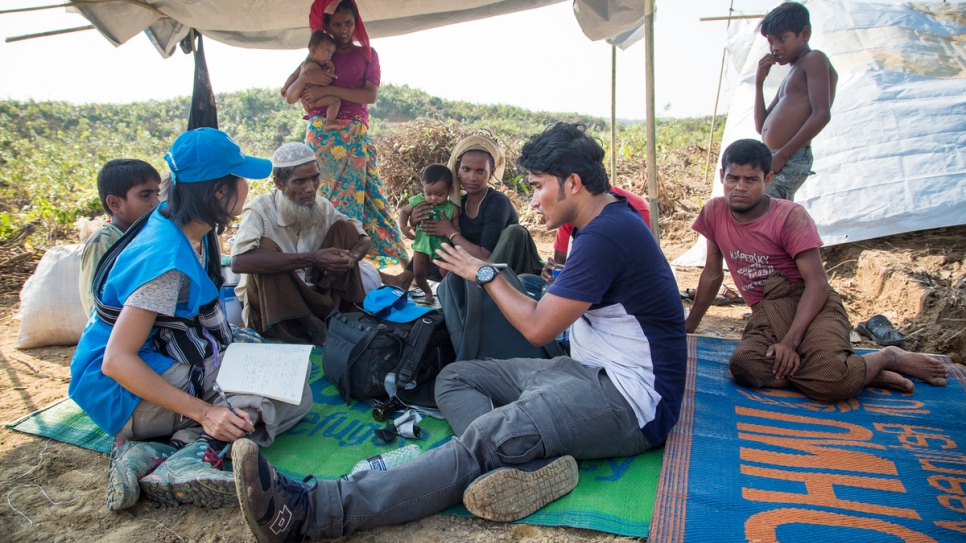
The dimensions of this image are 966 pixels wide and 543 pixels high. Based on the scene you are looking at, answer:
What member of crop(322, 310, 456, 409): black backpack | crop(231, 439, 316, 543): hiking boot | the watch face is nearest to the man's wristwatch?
the watch face

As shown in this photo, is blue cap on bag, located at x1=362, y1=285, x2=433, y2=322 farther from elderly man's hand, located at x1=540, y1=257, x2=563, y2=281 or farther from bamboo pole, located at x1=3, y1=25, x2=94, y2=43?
bamboo pole, located at x1=3, y1=25, x2=94, y2=43

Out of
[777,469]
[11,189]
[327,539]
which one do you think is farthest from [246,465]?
[11,189]

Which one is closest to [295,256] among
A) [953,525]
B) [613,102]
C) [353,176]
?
[353,176]

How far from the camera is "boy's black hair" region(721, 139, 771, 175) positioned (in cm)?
292

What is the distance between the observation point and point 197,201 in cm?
220

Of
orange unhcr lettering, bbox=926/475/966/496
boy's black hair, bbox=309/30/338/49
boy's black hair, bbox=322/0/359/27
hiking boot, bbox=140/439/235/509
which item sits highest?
boy's black hair, bbox=322/0/359/27

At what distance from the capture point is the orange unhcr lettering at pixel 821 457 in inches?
84.0

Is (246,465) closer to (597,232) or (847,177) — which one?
(597,232)

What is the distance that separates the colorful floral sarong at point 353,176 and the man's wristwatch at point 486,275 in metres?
2.66

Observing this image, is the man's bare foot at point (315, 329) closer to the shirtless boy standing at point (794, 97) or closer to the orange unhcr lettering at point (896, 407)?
the orange unhcr lettering at point (896, 407)

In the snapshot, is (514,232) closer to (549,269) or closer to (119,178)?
(549,269)

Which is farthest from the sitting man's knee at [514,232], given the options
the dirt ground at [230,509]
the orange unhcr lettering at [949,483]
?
the orange unhcr lettering at [949,483]

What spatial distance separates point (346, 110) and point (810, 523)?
165 inches

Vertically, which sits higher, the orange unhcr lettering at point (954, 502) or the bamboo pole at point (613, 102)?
the bamboo pole at point (613, 102)
